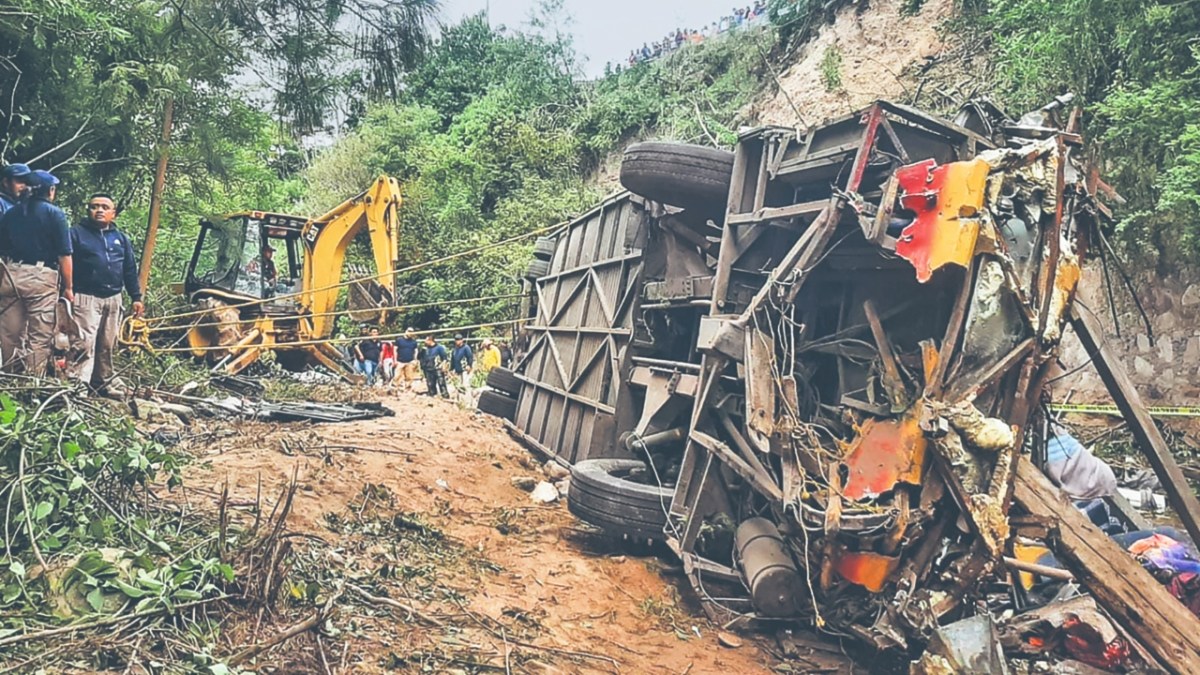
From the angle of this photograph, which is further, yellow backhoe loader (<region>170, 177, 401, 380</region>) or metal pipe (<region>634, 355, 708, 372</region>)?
yellow backhoe loader (<region>170, 177, 401, 380</region>)

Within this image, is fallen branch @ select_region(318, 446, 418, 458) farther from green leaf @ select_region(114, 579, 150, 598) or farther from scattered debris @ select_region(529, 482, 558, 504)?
green leaf @ select_region(114, 579, 150, 598)

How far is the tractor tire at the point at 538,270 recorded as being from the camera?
431 inches

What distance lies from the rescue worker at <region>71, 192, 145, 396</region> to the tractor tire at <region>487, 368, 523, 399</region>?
5.37 m

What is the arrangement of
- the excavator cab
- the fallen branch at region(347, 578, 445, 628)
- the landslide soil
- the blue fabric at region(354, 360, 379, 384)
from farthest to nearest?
the blue fabric at region(354, 360, 379, 384) → the excavator cab → the fallen branch at region(347, 578, 445, 628) → the landslide soil

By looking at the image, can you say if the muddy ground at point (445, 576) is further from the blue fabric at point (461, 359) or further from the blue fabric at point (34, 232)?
the blue fabric at point (461, 359)

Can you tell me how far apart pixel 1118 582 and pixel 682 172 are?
3908 millimetres

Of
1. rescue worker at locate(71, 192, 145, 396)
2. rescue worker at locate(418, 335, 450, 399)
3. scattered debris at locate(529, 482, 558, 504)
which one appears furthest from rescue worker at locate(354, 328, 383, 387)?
rescue worker at locate(71, 192, 145, 396)

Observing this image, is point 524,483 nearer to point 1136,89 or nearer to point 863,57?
point 1136,89

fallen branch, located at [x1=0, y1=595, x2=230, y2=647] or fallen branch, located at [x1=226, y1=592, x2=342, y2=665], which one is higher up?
fallen branch, located at [x1=0, y1=595, x2=230, y2=647]

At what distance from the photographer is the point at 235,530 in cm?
368

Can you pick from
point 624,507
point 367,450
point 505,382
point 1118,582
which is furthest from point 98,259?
point 1118,582

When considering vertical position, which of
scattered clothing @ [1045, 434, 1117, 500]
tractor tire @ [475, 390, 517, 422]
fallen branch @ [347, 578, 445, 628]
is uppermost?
scattered clothing @ [1045, 434, 1117, 500]

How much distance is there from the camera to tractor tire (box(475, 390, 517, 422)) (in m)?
10.9

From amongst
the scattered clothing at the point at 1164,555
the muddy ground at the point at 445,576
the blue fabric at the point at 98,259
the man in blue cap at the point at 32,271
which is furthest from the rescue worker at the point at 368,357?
the scattered clothing at the point at 1164,555
